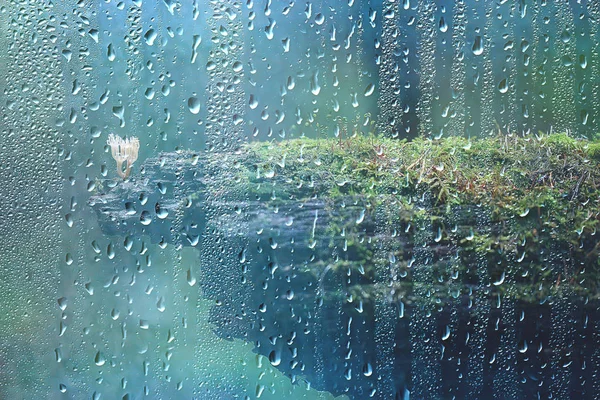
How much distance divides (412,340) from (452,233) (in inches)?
11.0

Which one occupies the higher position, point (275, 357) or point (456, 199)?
point (456, 199)

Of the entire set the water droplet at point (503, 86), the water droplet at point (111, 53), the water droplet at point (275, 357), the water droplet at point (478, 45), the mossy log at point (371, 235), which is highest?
the water droplet at point (478, 45)

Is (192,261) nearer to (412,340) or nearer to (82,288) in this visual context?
(82,288)

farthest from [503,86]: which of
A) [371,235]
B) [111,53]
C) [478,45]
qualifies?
[111,53]

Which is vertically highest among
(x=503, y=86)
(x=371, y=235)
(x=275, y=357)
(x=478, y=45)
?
(x=478, y=45)

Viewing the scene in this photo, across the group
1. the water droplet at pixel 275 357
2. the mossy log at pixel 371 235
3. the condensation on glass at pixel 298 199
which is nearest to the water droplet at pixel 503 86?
the condensation on glass at pixel 298 199

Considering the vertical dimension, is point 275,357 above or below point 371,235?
below

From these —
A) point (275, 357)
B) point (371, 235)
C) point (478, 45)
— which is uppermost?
point (478, 45)

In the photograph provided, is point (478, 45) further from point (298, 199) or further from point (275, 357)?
point (275, 357)

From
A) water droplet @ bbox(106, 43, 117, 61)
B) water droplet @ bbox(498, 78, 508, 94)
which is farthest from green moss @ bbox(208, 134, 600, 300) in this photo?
water droplet @ bbox(106, 43, 117, 61)

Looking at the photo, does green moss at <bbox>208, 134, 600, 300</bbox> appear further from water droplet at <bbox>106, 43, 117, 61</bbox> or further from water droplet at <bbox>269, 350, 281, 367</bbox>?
water droplet at <bbox>106, 43, 117, 61</bbox>

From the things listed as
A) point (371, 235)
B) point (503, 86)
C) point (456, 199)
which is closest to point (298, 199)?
point (371, 235)

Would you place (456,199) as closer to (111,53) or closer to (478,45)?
(478,45)

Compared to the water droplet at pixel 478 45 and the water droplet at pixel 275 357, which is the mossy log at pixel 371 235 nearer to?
the water droplet at pixel 275 357
